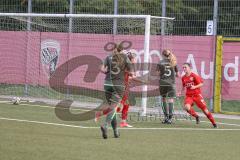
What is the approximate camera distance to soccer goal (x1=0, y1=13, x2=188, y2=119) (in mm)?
22578

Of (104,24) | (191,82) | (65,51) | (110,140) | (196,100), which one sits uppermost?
(104,24)

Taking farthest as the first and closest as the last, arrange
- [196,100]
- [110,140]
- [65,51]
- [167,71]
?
1. [65,51]
2. [167,71]
3. [196,100]
4. [110,140]

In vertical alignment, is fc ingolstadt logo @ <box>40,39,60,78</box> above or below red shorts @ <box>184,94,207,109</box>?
above

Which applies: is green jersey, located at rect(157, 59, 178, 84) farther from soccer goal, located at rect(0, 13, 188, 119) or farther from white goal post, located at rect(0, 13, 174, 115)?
soccer goal, located at rect(0, 13, 188, 119)

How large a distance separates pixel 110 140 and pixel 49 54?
11.6 meters

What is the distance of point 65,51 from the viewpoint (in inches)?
989

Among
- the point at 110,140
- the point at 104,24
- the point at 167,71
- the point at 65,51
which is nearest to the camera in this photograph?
the point at 110,140

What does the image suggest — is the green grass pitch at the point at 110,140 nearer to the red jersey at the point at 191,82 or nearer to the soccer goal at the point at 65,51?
the red jersey at the point at 191,82

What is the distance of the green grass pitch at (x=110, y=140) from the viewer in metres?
11.9

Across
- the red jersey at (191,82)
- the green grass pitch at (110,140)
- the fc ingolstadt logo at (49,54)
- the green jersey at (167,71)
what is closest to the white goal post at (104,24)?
the fc ingolstadt logo at (49,54)

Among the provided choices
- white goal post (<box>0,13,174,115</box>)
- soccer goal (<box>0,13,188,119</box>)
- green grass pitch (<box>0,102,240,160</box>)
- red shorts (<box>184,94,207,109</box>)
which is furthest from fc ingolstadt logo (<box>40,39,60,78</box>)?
red shorts (<box>184,94,207,109</box>)

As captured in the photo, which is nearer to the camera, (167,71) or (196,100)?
(196,100)

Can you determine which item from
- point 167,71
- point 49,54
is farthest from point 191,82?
point 49,54

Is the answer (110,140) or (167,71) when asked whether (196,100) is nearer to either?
(167,71)
